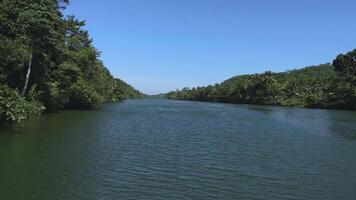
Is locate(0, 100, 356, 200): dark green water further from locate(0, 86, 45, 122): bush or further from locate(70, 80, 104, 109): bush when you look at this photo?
locate(70, 80, 104, 109): bush

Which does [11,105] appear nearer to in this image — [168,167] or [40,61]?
[168,167]

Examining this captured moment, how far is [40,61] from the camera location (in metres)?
48.5

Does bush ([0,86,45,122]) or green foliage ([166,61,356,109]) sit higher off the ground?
green foliage ([166,61,356,109])

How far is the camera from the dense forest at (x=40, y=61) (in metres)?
30.5

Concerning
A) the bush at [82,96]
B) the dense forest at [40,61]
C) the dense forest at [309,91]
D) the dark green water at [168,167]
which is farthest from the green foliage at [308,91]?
the dark green water at [168,167]

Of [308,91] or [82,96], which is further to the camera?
[308,91]

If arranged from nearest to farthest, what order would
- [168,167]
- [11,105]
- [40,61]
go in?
1. [168,167]
2. [11,105]
3. [40,61]

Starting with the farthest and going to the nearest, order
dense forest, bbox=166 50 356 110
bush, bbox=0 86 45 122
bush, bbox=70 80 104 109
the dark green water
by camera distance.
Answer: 1. dense forest, bbox=166 50 356 110
2. bush, bbox=70 80 104 109
3. bush, bbox=0 86 45 122
4. the dark green water

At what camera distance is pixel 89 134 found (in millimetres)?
33344

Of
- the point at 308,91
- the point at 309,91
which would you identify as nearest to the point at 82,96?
the point at 309,91

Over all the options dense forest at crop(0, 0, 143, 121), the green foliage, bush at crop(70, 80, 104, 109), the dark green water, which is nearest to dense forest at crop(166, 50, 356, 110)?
the green foliage

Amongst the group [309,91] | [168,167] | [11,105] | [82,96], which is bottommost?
[168,167]

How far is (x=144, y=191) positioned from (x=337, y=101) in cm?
9926

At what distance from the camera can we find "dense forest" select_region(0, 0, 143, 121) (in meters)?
30.5
